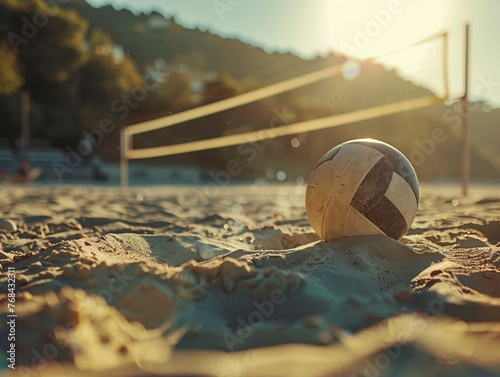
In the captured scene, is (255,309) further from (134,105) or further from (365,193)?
(134,105)

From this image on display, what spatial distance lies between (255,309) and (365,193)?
1.08 m

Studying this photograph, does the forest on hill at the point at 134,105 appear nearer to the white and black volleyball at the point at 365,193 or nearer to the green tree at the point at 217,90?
the green tree at the point at 217,90

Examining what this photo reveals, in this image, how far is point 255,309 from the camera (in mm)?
1484

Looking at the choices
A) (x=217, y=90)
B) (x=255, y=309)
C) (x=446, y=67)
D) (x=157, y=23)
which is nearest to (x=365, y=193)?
(x=255, y=309)

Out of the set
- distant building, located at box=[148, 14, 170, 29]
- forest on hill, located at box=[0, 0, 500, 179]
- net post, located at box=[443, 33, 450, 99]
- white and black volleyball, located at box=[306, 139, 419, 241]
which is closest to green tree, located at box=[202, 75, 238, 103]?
forest on hill, located at box=[0, 0, 500, 179]

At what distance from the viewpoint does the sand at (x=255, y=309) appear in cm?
101

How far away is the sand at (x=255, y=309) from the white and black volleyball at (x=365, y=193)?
0.32 ft

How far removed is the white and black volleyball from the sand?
96 millimetres

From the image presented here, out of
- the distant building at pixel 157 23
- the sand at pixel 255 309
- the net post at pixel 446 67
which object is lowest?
the sand at pixel 255 309

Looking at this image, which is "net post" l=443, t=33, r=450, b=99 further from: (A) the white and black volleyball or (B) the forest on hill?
(B) the forest on hill

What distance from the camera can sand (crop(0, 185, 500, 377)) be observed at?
39.9 inches

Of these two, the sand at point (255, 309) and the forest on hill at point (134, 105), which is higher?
the forest on hill at point (134, 105)

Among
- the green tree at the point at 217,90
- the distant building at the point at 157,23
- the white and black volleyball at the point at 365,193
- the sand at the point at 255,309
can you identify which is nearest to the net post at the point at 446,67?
the sand at the point at 255,309

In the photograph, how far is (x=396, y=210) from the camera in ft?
7.79
